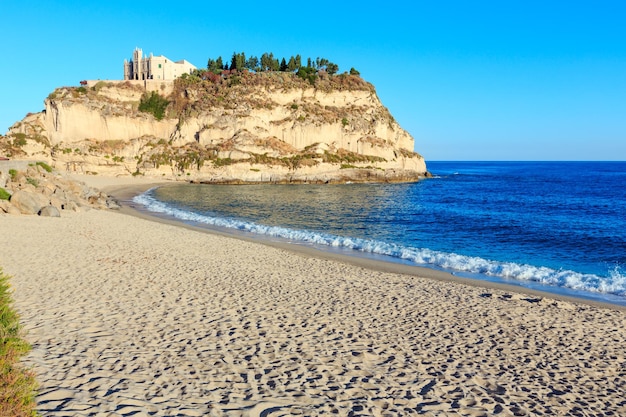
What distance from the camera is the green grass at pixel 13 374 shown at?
15.7 ft

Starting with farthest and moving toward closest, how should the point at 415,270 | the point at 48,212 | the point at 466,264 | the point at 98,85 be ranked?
the point at 98,85
the point at 48,212
the point at 466,264
the point at 415,270

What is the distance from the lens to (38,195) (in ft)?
89.9

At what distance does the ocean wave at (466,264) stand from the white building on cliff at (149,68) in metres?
91.8

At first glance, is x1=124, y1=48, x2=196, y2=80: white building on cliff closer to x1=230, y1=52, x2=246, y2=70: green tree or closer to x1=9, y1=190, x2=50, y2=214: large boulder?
x1=230, y1=52, x2=246, y2=70: green tree

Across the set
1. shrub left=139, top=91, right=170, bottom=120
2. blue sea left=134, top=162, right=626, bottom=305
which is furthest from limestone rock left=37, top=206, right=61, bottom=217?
shrub left=139, top=91, right=170, bottom=120

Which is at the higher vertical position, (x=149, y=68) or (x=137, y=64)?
(x=137, y=64)

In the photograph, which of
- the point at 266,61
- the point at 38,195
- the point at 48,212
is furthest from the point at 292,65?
the point at 48,212

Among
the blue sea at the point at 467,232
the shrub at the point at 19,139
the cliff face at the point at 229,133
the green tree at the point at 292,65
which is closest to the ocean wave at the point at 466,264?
the blue sea at the point at 467,232

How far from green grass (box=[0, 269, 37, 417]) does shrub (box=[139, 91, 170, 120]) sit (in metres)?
95.0

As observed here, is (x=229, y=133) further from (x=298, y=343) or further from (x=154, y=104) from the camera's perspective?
(x=298, y=343)

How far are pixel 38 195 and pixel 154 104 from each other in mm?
74676

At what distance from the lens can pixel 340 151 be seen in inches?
3748

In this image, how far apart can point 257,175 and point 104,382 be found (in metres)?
77.2

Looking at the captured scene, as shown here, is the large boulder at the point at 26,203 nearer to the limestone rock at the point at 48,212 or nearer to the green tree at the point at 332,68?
the limestone rock at the point at 48,212
